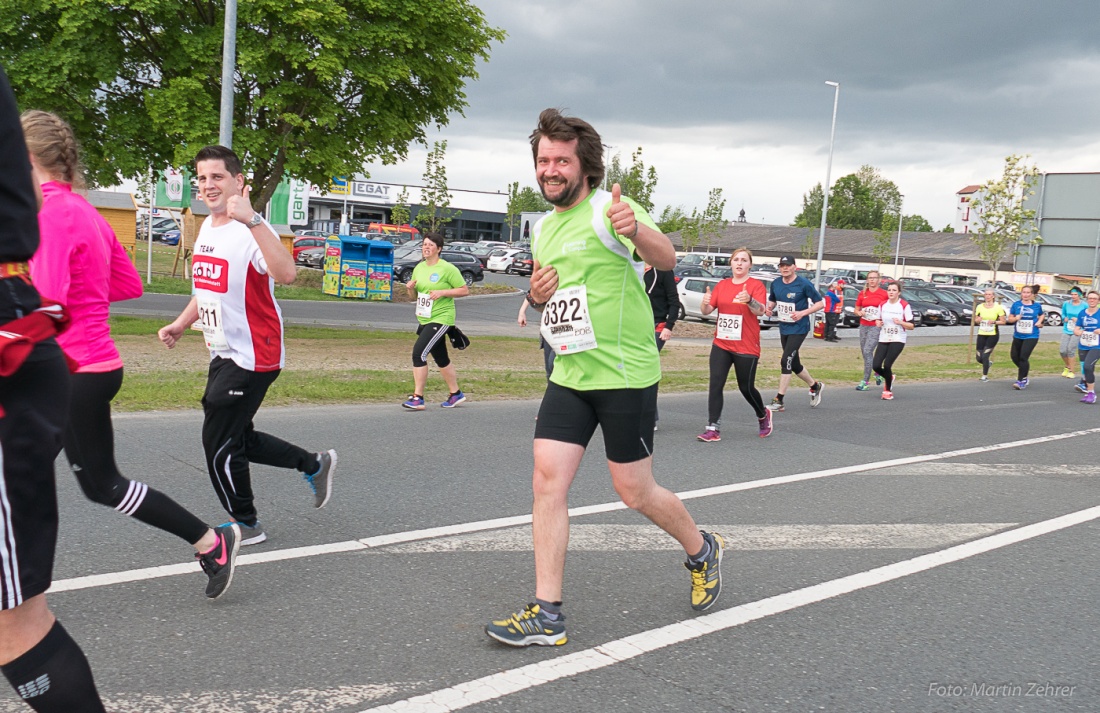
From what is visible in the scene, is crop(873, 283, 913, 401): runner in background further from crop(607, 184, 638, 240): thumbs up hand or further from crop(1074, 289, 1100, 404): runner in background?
crop(607, 184, 638, 240): thumbs up hand

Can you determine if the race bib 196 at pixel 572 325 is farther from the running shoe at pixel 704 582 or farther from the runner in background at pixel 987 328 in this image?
the runner in background at pixel 987 328

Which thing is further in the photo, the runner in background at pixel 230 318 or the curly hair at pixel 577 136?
the runner in background at pixel 230 318

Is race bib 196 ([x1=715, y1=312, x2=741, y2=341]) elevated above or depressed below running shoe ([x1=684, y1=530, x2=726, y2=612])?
above

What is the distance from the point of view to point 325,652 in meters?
3.66

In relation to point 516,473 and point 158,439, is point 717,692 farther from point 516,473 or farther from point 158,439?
point 158,439

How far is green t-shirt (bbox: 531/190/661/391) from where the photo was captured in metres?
3.96

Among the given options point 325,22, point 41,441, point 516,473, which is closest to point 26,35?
point 325,22

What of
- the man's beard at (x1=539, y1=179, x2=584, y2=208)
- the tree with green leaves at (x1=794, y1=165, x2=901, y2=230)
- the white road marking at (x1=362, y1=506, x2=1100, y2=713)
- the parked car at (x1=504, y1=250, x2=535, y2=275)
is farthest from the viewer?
the tree with green leaves at (x1=794, y1=165, x2=901, y2=230)

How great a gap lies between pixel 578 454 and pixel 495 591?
0.94 meters

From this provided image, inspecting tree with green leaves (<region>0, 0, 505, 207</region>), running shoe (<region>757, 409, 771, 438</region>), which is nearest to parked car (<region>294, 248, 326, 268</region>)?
tree with green leaves (<region>0, 0, 505, 207</region>)

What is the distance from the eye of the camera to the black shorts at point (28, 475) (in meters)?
2.18

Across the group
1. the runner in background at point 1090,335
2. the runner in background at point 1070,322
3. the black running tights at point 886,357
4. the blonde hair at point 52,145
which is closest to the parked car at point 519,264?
the runner in background at point 1070,322

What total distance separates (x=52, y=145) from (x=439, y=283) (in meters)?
6.74

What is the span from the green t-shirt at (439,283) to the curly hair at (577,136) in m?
6.33
